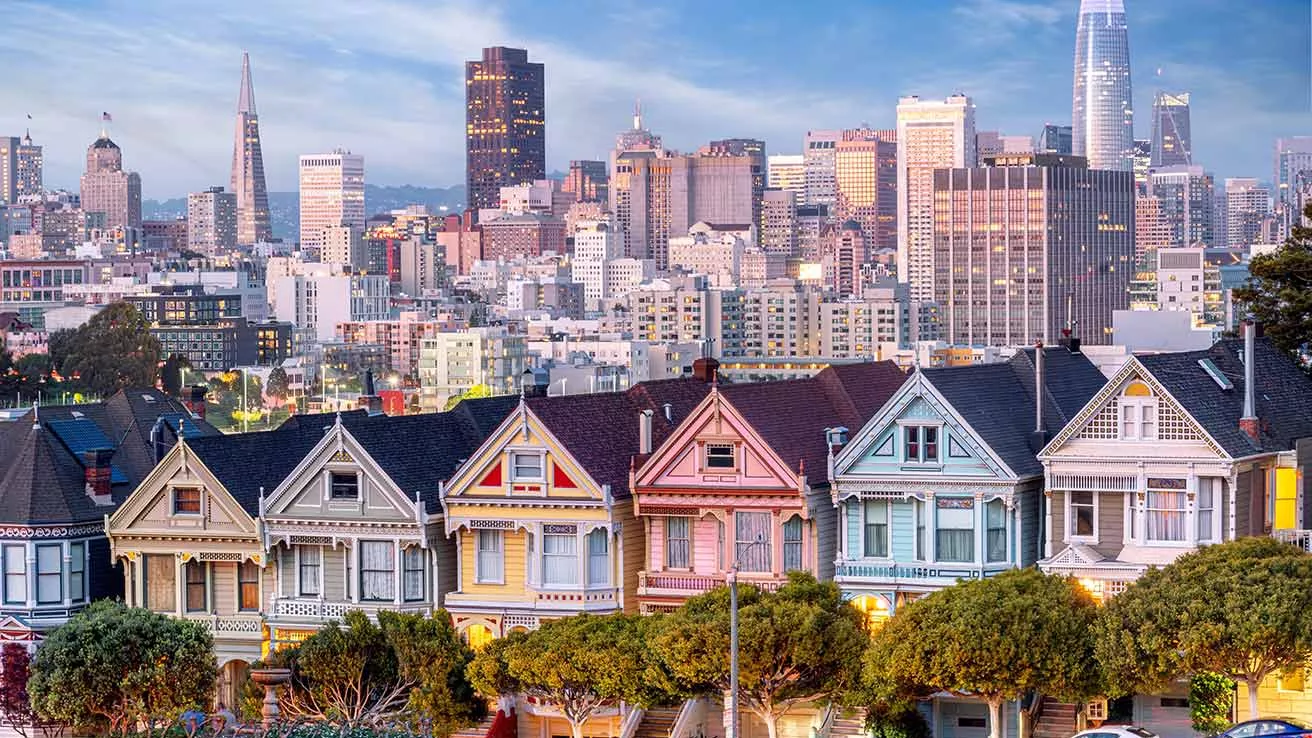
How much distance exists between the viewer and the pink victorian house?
49.6 m

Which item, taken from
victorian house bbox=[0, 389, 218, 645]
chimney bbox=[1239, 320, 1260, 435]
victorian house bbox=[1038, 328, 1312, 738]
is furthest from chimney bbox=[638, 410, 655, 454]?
chimney bbox=[1239, 320, 1260, 435]

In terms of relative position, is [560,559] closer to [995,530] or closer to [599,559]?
[599,559]

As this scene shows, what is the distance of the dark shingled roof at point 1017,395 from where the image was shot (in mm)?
48625

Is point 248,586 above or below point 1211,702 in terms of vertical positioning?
above

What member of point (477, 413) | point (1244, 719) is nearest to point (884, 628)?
point (1244, 719)

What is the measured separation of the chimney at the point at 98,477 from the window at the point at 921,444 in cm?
1696

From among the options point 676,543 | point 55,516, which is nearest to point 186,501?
point 55,516

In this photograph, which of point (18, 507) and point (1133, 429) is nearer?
point (1133, 429)

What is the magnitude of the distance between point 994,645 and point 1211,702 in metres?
3.83

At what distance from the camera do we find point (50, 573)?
55.6m

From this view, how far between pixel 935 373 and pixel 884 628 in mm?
5278

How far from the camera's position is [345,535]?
5275 centimetres

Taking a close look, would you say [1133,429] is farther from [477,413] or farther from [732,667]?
[477,413]

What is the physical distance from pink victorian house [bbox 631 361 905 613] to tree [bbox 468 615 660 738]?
1799mm
